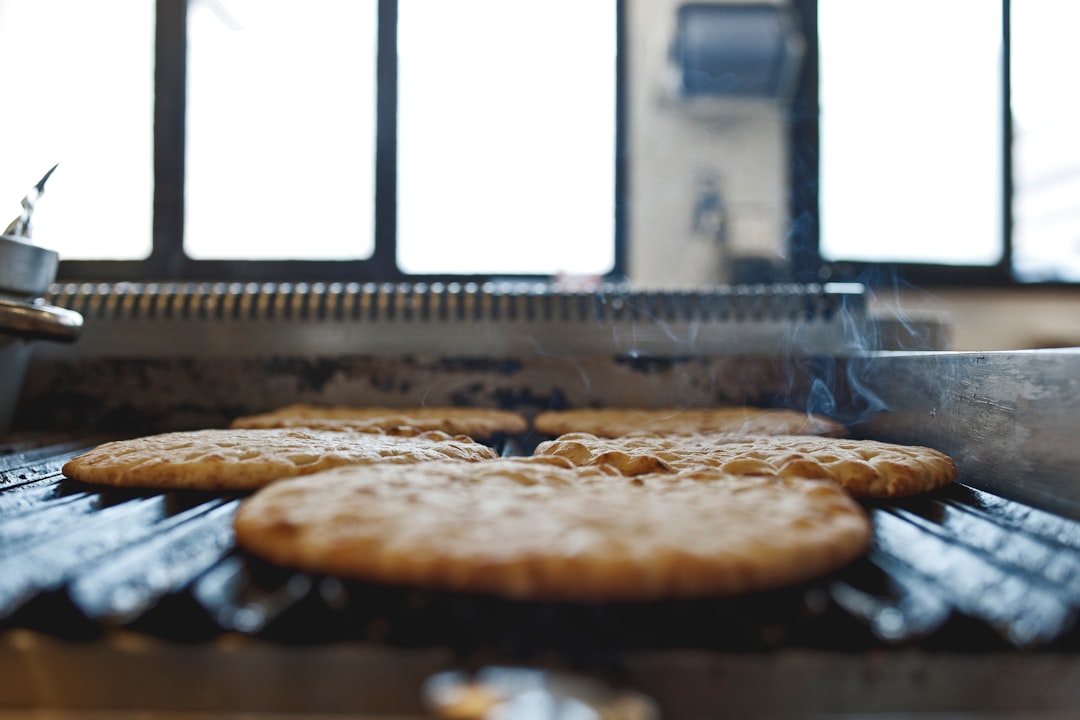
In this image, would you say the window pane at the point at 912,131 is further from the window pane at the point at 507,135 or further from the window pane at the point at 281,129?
the window pane at the point at 281,129

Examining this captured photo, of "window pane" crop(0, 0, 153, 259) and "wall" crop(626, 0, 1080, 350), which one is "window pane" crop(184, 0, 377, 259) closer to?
"window pane" crop(0, 0, 153, 259)

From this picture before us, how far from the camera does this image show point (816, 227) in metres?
3.12

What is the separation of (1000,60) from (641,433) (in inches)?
128

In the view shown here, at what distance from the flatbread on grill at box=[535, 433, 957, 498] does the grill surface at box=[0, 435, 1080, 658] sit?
23cm

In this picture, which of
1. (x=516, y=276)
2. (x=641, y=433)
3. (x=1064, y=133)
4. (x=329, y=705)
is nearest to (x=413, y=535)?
(x=329, y=705)

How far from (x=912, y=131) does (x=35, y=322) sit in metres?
3.75

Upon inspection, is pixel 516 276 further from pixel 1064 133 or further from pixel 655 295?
pixel 1064 133

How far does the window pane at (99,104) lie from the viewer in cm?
311

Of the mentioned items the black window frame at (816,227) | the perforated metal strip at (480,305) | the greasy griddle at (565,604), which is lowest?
the greasy griddle at (565,604)

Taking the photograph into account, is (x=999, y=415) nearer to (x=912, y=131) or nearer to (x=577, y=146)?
(x=577, y=146)

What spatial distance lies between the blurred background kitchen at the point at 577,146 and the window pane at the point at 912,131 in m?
0.01

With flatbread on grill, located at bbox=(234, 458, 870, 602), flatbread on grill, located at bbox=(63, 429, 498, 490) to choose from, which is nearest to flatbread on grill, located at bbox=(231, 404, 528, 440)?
flatbread on grill, located at bbox=(63, 429, 498, 490)

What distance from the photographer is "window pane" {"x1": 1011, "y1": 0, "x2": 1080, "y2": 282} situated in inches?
130

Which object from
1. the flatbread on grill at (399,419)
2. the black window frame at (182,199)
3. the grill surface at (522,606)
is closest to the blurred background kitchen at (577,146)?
the black window frame at (182,199)
